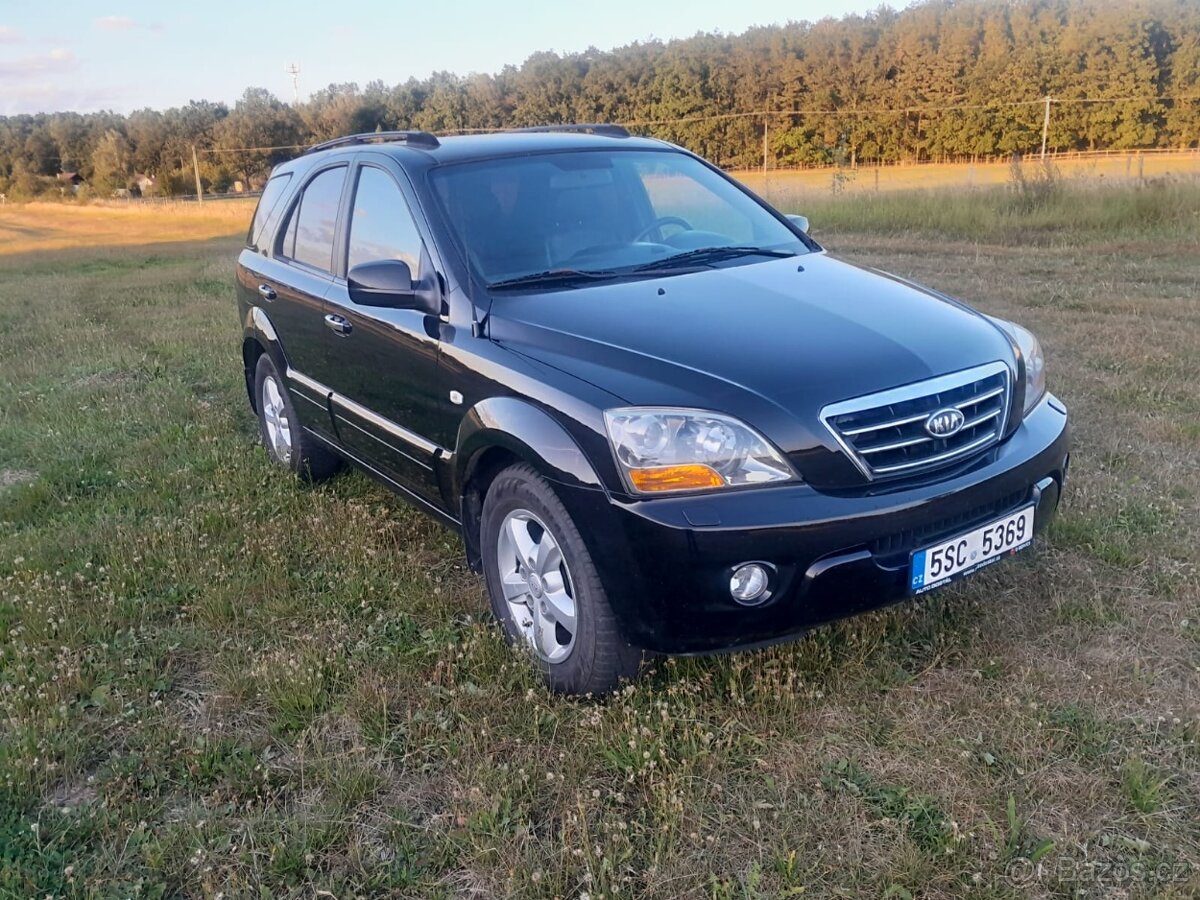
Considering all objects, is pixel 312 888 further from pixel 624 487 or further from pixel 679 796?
pixel 624 487

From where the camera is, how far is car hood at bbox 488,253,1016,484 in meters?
2.49

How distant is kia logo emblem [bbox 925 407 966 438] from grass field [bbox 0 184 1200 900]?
0.82m

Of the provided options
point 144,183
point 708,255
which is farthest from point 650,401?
point 144,183

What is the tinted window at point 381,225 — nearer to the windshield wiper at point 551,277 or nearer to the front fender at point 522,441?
the windshield wiper at point 551,277

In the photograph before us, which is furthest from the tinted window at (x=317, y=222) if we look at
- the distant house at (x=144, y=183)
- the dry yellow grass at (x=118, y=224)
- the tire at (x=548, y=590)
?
the distant house at (x=144, y=183)

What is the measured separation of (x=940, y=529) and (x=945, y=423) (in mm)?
298

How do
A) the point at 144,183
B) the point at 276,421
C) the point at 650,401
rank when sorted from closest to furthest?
the point at 650,401 < the point at 276,421 < the point at 144,183

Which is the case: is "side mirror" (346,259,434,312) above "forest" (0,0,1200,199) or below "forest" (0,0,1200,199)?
below

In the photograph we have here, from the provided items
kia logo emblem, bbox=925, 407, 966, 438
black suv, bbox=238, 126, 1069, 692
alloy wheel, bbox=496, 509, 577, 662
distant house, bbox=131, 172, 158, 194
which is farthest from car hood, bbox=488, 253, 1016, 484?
distant house, bbox=131, 172, 158, 194

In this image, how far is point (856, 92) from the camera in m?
49.6

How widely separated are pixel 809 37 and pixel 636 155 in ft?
179

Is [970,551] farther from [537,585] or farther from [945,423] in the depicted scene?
[537,585]

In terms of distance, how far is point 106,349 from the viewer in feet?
29.0

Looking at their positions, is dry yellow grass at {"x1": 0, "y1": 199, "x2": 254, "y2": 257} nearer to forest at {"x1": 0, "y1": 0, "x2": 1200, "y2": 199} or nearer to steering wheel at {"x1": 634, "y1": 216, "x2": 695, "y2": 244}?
forest at {"x1": 0, "y1": 0, "x2": 1200, "y2": 199}
